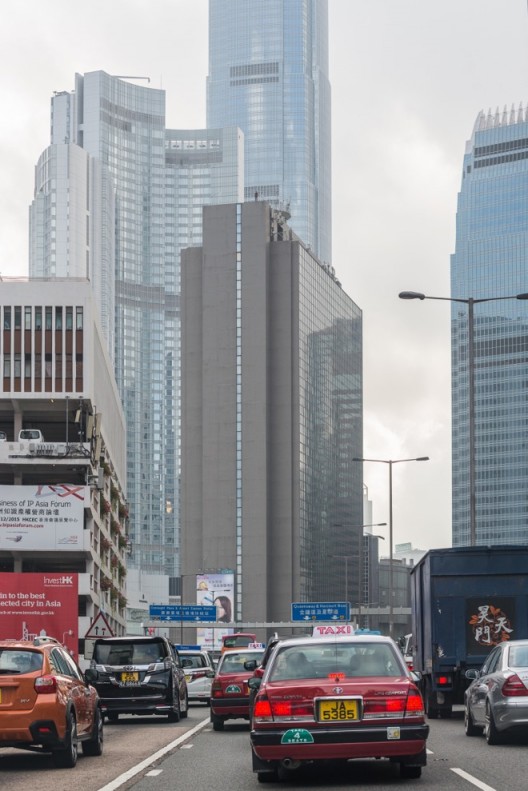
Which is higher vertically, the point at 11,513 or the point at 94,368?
the point at 94,368

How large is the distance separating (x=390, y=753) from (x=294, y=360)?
167 m

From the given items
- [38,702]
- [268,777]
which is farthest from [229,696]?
[268,777]

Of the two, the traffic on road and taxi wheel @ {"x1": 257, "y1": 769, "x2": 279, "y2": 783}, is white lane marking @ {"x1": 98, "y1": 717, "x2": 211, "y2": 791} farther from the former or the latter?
taxi wheel @ {"x1": 257, "y1": 769, "x2": 279, "y2": 783}

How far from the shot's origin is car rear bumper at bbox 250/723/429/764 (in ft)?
45.1

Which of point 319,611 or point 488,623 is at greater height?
point 488,623

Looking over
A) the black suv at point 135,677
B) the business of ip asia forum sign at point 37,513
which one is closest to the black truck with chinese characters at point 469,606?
the black suv at point 135,677

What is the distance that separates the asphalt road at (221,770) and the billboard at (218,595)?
5913 inches

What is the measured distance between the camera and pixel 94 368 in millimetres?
91875

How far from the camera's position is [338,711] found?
45.3 feet

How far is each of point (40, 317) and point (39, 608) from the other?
43.8 meters

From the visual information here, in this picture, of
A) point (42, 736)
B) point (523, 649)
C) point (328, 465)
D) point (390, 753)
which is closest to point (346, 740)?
point (390, 753)

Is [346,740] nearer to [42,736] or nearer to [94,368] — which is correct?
[42,736]

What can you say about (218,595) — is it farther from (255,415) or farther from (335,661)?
(335,661)

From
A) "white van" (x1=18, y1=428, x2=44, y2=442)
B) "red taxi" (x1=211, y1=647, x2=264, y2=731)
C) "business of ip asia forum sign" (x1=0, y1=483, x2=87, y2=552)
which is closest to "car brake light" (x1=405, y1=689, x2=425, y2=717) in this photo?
"red taxi" (x1=211, y1=647, x2=264, y2=731)
